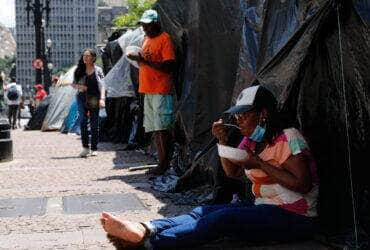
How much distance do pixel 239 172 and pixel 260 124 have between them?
20.5 inches

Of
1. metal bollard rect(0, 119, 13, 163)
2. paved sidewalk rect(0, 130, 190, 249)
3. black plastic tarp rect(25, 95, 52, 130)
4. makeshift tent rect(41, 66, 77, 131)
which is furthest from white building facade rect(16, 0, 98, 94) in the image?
paved sidewalk rect(0, 130, 190, 249)

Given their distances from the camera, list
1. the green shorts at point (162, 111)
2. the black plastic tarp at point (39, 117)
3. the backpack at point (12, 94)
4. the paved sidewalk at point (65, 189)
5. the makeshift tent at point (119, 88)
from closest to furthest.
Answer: the paved sidewalk at point (65, 189) → the green shorts at point (162, 111) → the makeshift tent at point (119, 88) → the black plastic tarp at point (39, 117) → the backpack at point (12, 94)

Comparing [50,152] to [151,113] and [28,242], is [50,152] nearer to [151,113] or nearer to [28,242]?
[151,113]

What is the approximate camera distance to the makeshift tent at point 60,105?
64.1ft

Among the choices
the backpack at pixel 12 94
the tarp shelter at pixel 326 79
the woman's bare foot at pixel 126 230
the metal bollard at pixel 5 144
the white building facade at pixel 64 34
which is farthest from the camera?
the white building facade at pixel 64 34

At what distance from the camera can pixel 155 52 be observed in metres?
7.83

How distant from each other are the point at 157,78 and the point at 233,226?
3998mm

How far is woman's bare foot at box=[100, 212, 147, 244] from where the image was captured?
391 centimetres

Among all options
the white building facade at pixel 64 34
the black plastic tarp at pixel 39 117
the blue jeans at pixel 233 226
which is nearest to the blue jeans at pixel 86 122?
the blue jeans at pixel 233 226

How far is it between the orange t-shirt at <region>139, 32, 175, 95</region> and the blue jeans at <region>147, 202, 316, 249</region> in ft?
12.4

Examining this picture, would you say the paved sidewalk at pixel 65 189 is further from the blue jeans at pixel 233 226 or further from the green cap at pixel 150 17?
the green cap at pixel 150 17

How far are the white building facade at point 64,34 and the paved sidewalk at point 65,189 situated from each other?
91341 mm

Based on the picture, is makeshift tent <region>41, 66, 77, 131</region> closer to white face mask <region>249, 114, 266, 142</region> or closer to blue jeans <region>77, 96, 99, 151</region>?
blue jeans <region>77, 96, 99, 151</region>

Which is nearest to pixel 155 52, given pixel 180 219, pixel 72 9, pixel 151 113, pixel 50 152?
pixel 151 113
